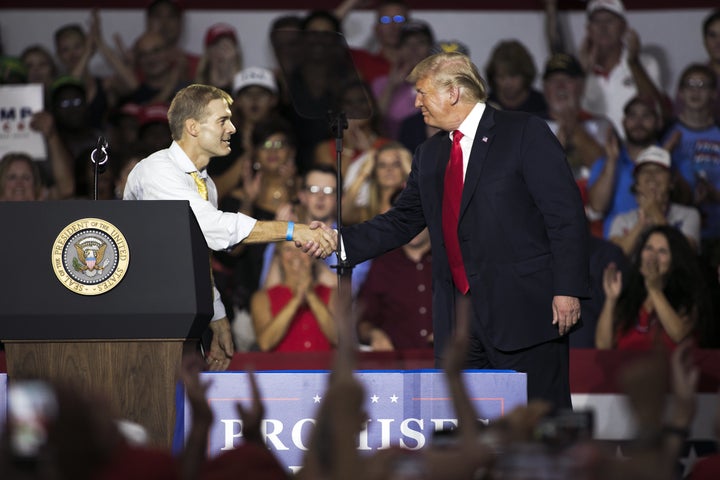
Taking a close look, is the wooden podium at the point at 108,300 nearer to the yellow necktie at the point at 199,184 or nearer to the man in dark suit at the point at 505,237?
the yellow necktie at the point at 199,184

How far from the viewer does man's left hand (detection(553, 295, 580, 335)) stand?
4137 millimetres

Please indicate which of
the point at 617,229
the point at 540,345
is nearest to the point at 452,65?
the point at 540,345

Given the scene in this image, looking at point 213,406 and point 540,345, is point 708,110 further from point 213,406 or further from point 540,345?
point 213,406

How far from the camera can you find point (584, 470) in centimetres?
173

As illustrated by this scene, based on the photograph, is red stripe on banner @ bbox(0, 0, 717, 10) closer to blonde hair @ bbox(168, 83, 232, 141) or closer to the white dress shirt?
blonde hair @ bbox(168, 83, 232, 141)

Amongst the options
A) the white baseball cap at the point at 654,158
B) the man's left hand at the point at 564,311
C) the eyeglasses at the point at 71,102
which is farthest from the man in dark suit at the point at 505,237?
the eyeglasses at the point at 71,102

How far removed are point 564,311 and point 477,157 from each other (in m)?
0.69

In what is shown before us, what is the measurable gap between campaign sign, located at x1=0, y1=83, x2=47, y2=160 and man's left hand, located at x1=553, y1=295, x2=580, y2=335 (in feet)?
13.7

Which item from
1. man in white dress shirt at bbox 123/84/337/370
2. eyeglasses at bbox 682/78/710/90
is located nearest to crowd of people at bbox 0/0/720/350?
eyeglasses at bbox 682/78/710/90

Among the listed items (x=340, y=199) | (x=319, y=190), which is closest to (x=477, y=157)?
(x=340, y=199)

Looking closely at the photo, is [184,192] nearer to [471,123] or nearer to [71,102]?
[471,123]

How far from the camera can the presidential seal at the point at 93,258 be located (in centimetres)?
357

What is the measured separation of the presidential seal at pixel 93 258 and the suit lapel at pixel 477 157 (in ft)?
4.54

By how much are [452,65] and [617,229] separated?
8.84 feet
